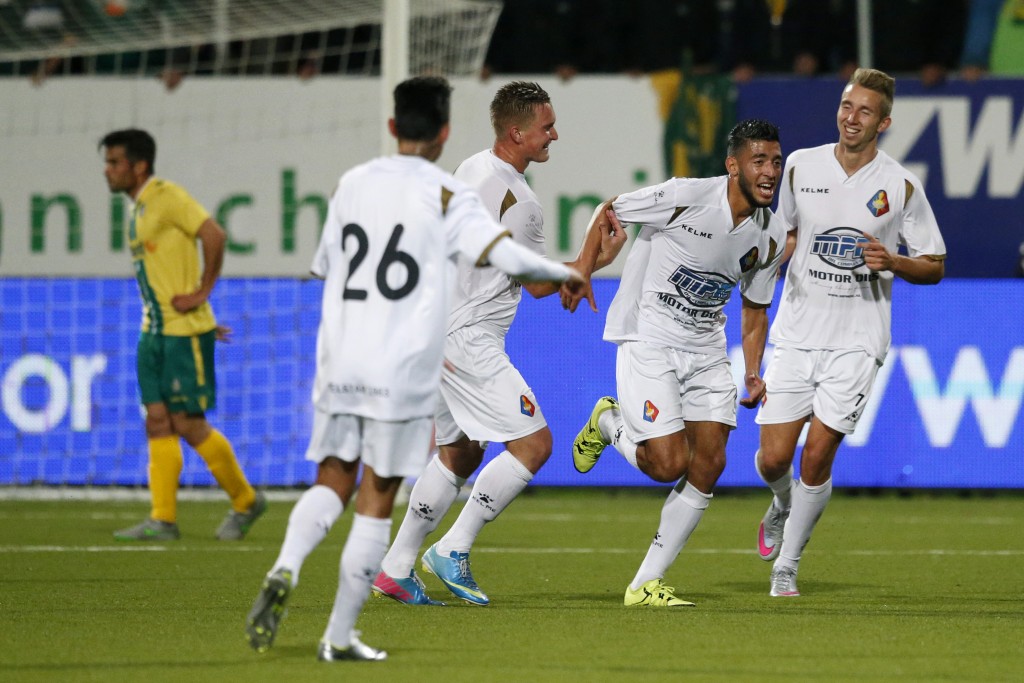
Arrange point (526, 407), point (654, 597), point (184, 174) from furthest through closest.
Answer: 1. point (184, 174)
2. point (526, 407)
3. point (654, 597)

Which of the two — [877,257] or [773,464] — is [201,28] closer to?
[773,464]

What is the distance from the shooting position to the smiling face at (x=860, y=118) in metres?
7.09

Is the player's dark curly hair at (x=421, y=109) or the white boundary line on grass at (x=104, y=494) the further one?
the white boundary line on grass at (x=104, y=494)

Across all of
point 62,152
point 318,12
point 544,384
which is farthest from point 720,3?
point 62,152

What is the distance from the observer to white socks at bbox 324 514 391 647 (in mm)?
4863

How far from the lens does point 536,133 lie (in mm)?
6844

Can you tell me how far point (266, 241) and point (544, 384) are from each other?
373cm

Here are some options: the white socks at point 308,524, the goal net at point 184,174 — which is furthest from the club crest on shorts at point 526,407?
the goal net at point 184,174

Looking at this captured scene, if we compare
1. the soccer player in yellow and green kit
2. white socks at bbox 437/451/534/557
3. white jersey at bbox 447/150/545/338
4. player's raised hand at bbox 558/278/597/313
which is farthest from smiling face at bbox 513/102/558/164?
the soccer player in yellow and green kit

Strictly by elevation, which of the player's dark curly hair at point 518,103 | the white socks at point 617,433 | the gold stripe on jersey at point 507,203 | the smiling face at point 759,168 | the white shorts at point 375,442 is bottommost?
the white socks at point 617,433

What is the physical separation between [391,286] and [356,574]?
88cm

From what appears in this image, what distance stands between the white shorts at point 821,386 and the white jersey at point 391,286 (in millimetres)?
2610

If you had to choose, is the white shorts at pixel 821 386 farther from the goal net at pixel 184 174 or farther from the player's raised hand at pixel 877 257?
the goal net at pixel 184 174

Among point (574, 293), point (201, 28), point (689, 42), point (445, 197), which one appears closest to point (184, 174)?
point (201, 28)
